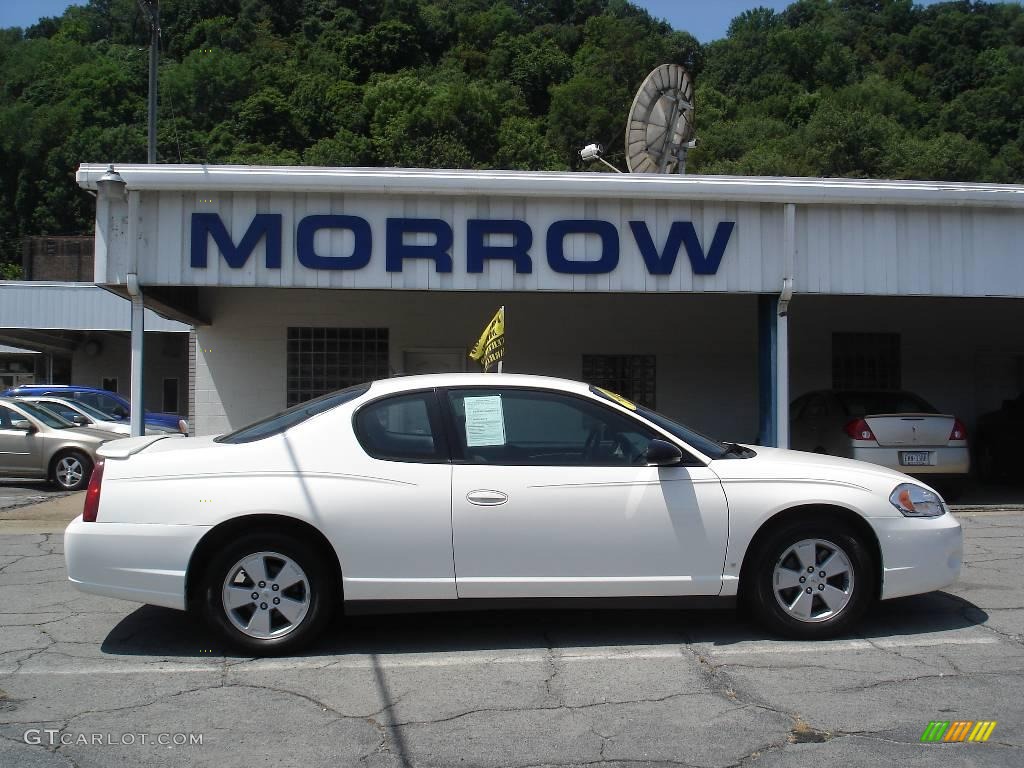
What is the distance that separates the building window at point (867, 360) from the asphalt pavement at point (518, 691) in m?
9.13

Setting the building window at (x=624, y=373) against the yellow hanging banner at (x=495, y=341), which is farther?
the building window at (x=624, y=373)

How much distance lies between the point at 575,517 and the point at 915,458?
7521 mm

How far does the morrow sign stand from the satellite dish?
12.8 feet

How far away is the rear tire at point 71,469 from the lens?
1377cm

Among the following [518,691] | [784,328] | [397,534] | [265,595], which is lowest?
[518,691]

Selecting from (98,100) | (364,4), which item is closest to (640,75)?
(364,4)

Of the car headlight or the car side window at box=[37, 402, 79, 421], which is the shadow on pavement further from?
Result: the car side window at box=[37, 402, 79, 421]

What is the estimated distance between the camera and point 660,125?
14.7 m

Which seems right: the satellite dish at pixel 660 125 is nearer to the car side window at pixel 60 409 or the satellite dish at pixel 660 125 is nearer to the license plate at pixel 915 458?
the license plate at pixel 915 458

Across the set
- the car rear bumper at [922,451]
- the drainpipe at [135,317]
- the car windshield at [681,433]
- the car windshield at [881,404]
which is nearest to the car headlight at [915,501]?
the car windshield at [681,433]

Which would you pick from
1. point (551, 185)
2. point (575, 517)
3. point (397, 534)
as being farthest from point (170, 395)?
point (575, 517)

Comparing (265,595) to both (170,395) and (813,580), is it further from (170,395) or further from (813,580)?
(170,395)

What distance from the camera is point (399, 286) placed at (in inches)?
410

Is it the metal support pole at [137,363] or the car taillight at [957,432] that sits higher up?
the metal support pole at [137,363]
